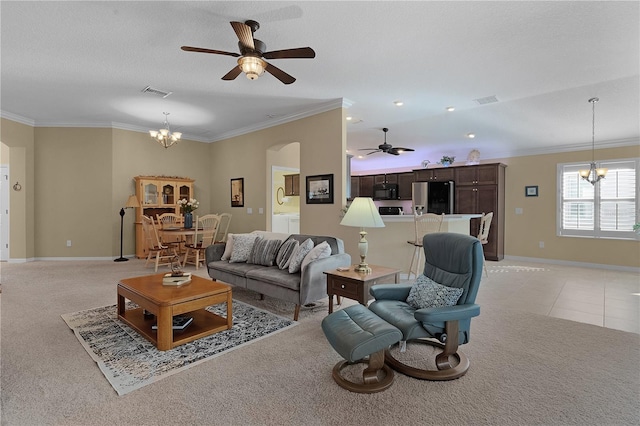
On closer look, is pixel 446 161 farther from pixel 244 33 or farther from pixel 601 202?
pixel 244 33

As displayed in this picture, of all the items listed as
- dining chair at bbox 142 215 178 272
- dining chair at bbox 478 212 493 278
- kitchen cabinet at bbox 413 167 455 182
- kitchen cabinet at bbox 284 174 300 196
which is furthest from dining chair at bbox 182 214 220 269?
kitchen cabinet at bbox 413 167 455 182

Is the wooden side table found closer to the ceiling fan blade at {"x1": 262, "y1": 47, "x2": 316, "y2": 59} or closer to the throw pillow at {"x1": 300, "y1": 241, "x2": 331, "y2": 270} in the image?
the throw pillow at {"x1": 300, "y1": 241, "x2": 331, "y2": 270}

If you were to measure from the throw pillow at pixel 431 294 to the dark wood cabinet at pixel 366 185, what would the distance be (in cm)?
714

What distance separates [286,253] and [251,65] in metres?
2.00

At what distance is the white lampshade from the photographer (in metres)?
3.23

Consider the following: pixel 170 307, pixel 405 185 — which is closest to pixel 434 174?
pixel 405 185

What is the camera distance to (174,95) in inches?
197

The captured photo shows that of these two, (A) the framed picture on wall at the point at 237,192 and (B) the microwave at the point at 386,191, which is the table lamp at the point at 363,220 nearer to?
(A) the framed picture on wall at the point at 237,192

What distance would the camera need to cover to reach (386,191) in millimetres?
9180

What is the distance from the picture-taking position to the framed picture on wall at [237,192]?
7301 millimetres

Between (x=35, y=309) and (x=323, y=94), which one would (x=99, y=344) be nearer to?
(x=35, y=309)

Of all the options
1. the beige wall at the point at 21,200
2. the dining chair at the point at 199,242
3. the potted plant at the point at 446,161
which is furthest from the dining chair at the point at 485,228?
the beige wall at the point at 21,200

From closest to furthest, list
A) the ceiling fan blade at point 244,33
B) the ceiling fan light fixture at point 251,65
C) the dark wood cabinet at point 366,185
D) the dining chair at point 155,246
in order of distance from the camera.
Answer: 1. the ceiling fan blade at point 244,33
2. the ceiling fan light fixture at point 251,65
3. the dining chair at point 155,246
4. the dark wood cabinet at point 366,185

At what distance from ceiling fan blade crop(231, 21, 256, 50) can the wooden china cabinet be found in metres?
5.19
